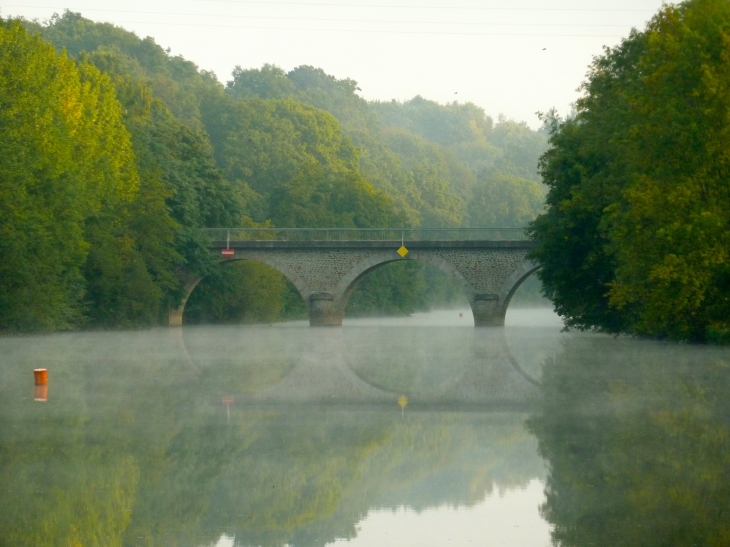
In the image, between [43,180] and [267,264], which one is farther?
[267,264]

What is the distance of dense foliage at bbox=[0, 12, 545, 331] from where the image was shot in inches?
1452

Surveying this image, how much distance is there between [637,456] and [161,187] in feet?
128

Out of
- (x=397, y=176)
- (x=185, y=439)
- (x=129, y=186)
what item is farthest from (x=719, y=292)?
(x=397, y=176)

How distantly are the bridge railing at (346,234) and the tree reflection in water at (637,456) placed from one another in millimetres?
31972

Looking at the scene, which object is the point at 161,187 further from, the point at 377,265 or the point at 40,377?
the point at 40,377

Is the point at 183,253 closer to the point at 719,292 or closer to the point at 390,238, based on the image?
the point at 390,238

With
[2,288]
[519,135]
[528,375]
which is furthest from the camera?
[519,135]

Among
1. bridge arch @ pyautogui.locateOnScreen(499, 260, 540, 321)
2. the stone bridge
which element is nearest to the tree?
the stone bridge

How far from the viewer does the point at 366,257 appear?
179ft

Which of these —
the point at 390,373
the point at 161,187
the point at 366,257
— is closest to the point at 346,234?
the point at 366,257

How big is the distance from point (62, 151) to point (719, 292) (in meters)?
20.7

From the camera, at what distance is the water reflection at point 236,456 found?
8188 millimetres

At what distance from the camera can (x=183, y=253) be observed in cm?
5203

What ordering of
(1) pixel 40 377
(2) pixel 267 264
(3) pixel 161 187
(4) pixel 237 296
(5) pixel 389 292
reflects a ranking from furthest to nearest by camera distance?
(5) pixel 389 292, (4) pixel 237 296, (2) pixel 267 264, (3) pixel 161 187, (1) pixel 40 377
